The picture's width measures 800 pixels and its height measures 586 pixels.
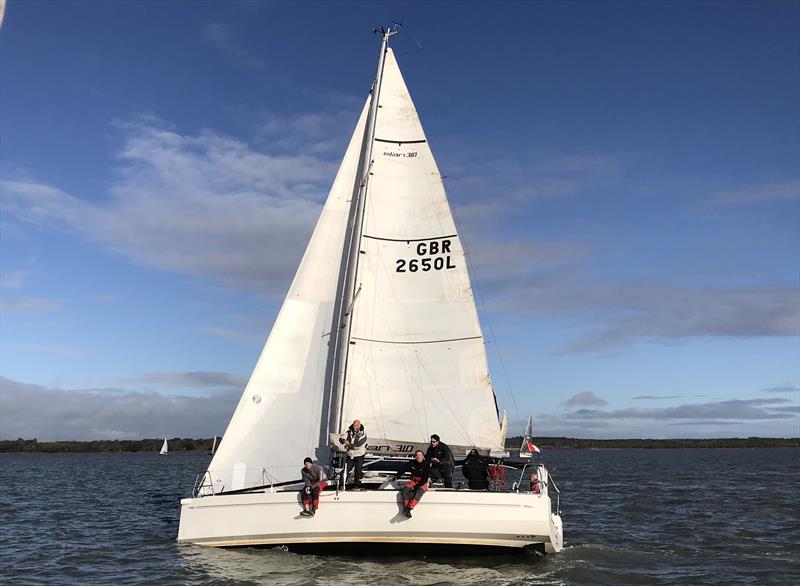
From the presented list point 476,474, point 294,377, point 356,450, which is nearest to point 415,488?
point 356,450

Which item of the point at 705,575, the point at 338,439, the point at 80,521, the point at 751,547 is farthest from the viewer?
the point at 80,521

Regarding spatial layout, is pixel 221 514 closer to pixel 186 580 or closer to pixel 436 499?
pixel 186 580

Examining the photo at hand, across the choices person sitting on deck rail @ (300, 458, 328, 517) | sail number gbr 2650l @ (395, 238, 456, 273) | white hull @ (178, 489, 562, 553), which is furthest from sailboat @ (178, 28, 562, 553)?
person sitting on deck rail @ (300, 458, 328, 517)

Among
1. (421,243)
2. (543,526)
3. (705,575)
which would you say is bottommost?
(705,575)

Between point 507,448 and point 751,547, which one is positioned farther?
point 751,547

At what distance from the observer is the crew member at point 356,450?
14.9 metres

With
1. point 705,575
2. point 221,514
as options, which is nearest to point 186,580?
point 221,514

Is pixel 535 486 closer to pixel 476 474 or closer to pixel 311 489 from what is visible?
pixel 476 474

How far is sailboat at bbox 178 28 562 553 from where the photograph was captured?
52.6 ft

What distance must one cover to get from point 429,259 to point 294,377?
4.16 metres

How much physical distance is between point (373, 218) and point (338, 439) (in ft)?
16.8

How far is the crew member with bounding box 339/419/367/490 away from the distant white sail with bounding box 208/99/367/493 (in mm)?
1617

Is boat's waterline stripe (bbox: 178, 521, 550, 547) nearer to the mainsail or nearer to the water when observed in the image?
the water

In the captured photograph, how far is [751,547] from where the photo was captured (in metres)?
17.8
